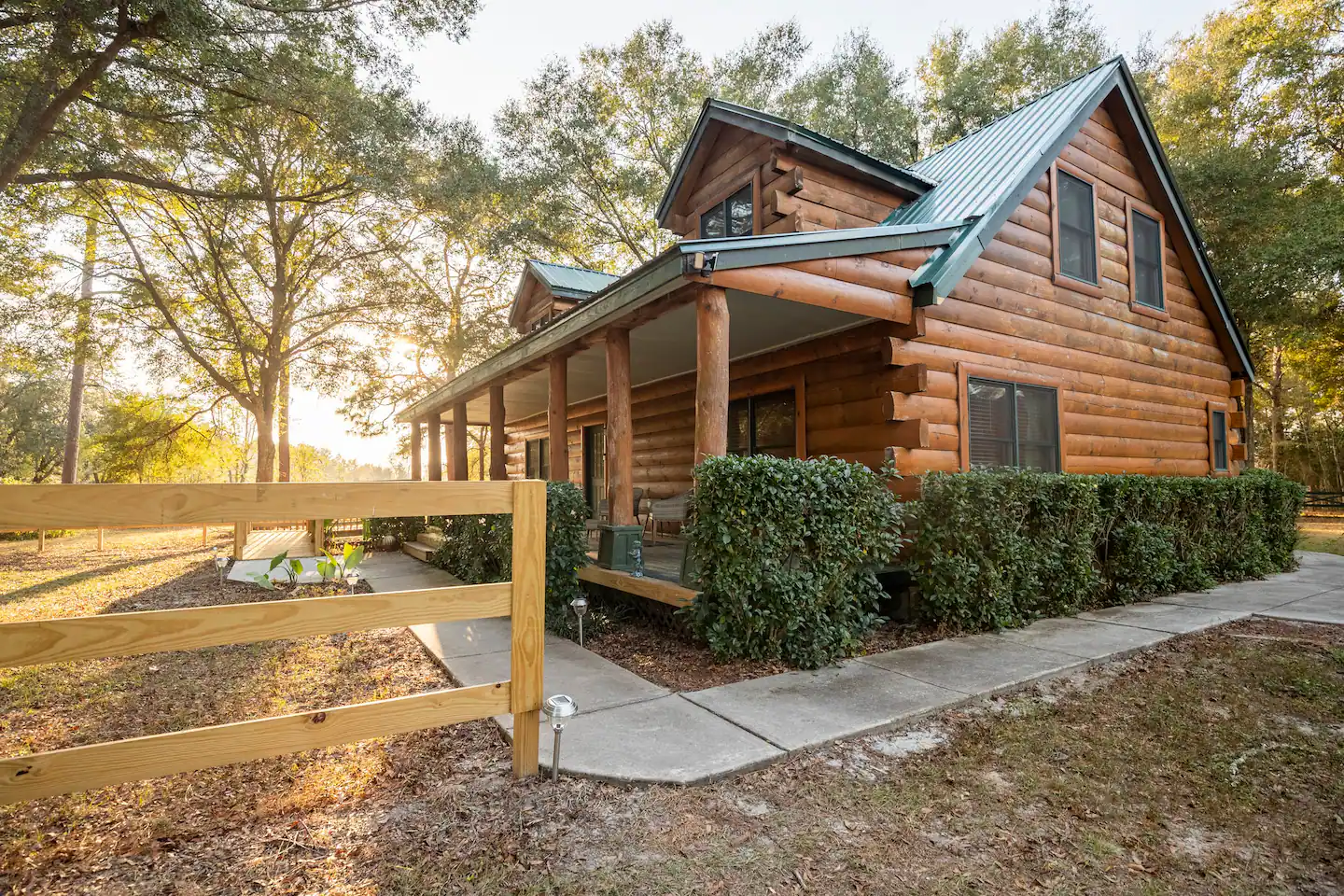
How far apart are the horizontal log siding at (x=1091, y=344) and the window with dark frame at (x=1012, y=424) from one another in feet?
0.72

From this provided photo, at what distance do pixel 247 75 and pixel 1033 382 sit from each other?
438 inches

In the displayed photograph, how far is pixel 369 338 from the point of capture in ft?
65.0

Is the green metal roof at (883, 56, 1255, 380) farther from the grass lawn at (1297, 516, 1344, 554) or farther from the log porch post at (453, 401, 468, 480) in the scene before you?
the log porch post at (453, 401, 468, 480)

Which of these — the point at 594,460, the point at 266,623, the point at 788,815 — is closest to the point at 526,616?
the point at 266,623

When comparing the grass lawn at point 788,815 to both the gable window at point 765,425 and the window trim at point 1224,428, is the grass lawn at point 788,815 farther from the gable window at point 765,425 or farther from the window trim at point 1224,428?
the window trim at point 1224,428

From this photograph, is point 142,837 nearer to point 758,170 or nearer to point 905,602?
point 905,602

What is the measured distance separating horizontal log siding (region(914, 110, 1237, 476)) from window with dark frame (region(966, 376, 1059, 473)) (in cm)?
22

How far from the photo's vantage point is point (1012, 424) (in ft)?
25.0

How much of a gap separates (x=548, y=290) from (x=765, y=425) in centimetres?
616

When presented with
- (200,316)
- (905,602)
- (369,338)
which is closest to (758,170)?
(905,602)

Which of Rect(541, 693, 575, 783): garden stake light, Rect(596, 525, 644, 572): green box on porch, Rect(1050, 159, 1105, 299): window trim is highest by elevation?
Rect(1050, 159, 1105, 299): window trim

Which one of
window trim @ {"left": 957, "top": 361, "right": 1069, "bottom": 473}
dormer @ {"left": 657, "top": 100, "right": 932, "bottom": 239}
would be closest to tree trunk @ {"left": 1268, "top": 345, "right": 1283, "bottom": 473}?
window trim @ {"left": 957, "top": 361, "right": 1069, "bottom": 473}

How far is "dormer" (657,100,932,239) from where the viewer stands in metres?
7.41

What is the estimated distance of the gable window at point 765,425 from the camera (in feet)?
26.5
